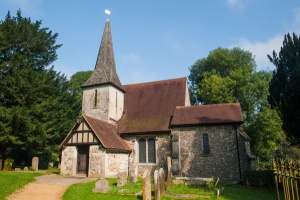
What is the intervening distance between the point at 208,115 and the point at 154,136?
4886 mm

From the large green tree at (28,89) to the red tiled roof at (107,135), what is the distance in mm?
6881

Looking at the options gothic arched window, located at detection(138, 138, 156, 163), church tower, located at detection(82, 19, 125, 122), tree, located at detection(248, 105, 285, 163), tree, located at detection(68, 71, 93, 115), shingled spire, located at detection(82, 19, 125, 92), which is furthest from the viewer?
tree, located at detection(68, 71, 93, 115)

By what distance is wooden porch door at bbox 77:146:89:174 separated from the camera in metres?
17.8

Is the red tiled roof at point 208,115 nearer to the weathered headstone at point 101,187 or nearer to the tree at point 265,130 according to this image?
the tree at point 265,130

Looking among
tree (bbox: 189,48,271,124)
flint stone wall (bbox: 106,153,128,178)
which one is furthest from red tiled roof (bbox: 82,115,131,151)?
tree (bbox: 189,48,271,124)

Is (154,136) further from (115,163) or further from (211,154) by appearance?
(211,154)

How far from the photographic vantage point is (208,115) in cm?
1869

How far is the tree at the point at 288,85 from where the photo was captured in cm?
1288

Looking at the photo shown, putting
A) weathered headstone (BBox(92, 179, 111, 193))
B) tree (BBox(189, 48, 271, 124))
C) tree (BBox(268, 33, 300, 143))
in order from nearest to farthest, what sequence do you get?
weathered headstone (BBox(92, 179, 111, 193))
tree (BBox(268, 33, 300, 143))
tree (BBox(189, 48, 271, 124))

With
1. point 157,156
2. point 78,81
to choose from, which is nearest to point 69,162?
point 157,156

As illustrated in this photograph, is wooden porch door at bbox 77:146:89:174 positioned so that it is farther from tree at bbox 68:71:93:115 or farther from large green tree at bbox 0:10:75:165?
tree at bbox 68:71:93:115

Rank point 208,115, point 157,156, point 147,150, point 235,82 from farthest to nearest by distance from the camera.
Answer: point 235,82
point 147,150
point 157,156
point 208,115

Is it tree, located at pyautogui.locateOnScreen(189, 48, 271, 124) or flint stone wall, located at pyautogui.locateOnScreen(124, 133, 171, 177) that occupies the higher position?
tree, located at pyautogui.locateOnScreen(189, 48, 271, 124)

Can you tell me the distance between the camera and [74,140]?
59.2 feet
